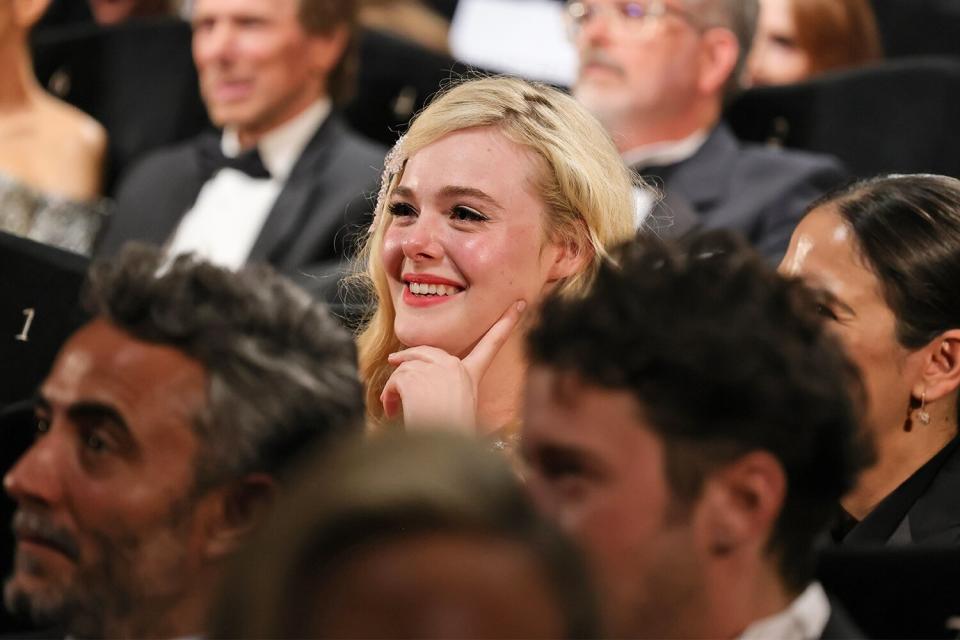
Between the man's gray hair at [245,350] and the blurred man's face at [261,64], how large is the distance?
7.43 ft

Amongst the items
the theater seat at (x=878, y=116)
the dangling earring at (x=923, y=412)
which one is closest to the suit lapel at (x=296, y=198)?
the theater seat at (x=878, y=116)

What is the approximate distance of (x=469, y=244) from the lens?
2248mm

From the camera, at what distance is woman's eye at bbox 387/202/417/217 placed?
2.32m

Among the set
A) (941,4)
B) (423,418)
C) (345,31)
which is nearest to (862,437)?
(423,418)

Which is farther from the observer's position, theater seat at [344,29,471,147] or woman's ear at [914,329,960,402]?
theater seat at [344,29,471,147]

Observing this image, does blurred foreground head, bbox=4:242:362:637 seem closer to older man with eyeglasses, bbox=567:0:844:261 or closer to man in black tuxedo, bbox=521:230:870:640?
man in black tuxedo, bbox=521:230:870:640

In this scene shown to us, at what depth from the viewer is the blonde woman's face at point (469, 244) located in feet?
7.39

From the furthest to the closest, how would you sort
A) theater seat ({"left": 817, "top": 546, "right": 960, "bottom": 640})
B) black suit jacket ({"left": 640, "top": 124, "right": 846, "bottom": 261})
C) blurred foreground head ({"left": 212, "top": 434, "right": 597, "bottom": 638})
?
black suit jacket ({"left": 640, "top": 124, "right": 846, "bottom": 261}) → theater seat ({"left": 817, "top": 546, "right": 960, "bottom": 640}) → blurred foreground head ({"left": 212, "top": 434, "right": 597, "bottom": 638})

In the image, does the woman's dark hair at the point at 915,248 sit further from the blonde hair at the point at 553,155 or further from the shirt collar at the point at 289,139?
the shirt collar at the point at 289,139

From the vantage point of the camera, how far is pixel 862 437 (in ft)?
4.61

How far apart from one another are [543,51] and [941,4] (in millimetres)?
1021

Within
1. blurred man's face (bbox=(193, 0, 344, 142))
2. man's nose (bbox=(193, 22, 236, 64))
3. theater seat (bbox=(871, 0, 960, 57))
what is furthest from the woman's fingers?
theater seat (bbox=(871, 0, 960, 57))

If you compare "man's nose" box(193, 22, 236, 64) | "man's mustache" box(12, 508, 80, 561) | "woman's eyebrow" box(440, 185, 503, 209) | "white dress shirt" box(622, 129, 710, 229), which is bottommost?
"man's nose" box(193, 22, 236, 64)

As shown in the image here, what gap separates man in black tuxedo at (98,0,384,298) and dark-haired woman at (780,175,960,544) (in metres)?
1.57
